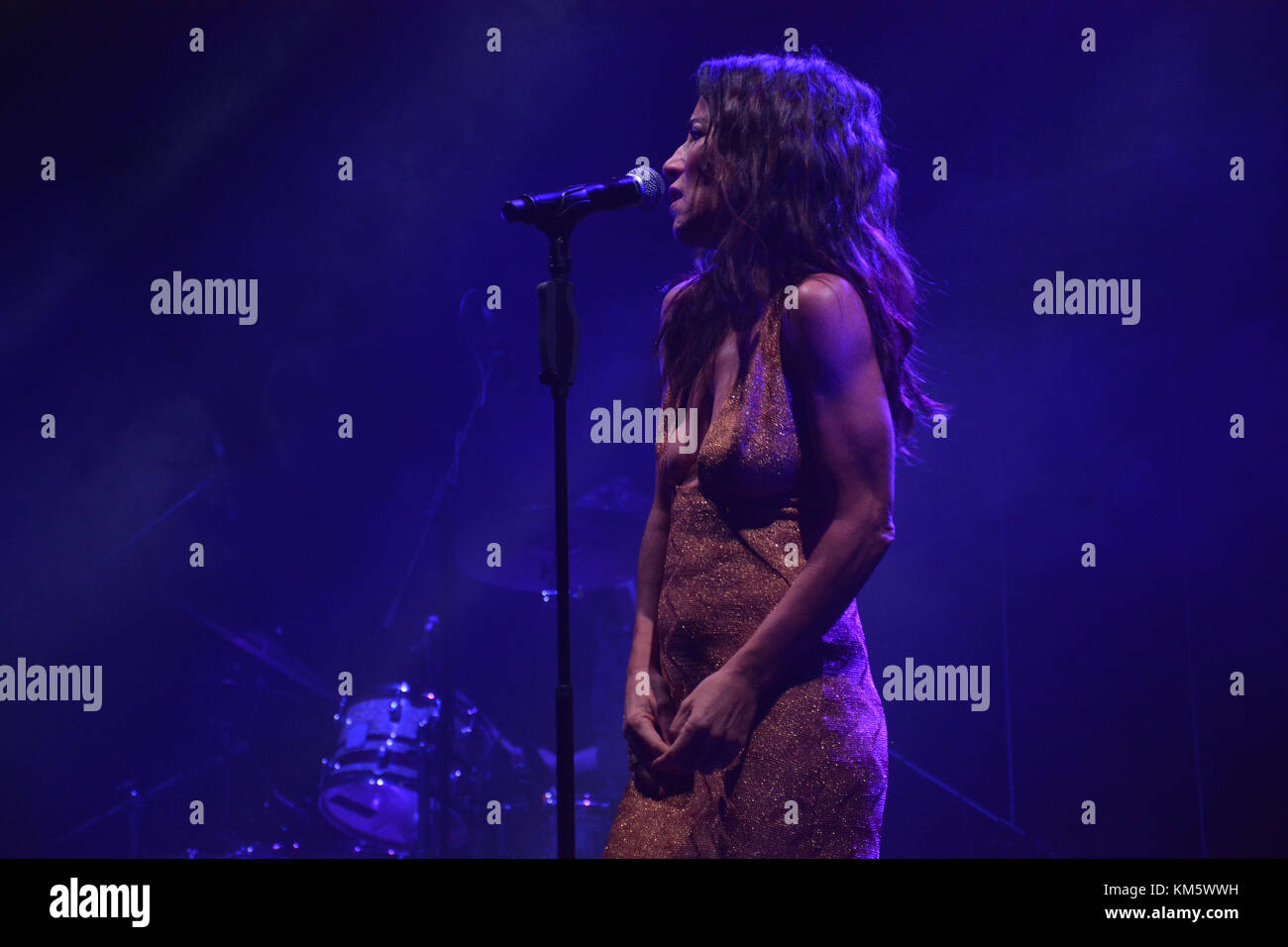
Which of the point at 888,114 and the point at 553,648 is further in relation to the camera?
the point at 553,648

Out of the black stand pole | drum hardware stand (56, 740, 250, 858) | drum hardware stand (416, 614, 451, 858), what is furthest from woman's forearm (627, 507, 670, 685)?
drum hardware stand (56, 740, 250, 858)

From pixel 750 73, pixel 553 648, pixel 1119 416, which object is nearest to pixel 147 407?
pixel 553 648

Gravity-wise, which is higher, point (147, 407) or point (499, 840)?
point (147, 407)

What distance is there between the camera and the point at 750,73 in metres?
1.75

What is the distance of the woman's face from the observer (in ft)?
5.81

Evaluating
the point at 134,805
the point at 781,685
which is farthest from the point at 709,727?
the point at 134,805

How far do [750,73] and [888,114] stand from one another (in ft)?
5.97

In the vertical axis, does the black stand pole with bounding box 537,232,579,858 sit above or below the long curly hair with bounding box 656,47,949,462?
below

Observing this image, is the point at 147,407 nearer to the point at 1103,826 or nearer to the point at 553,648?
the point at 553,648

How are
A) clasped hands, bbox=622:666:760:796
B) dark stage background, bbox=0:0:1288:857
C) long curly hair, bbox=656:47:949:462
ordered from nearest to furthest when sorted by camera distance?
clasped hands, bbox=622:666:760:796, long curly hair, bbox=656:47:949:462, dark stage background, bbox=0:0:1288:857

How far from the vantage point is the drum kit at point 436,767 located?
11.2ft

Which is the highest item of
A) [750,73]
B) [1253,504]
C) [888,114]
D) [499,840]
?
[888,114]

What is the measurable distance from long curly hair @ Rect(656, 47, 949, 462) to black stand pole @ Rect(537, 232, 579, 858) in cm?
20

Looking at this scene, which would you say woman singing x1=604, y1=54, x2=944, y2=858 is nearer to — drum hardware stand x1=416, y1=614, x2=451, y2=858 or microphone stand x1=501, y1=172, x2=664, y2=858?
microphone stand x1=501, y1=172, x2=664, y2=858
